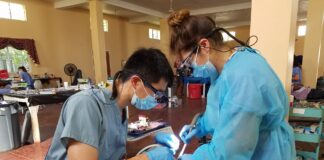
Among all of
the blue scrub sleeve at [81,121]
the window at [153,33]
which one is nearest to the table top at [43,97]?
the blue scrub sleeve at [81,121]

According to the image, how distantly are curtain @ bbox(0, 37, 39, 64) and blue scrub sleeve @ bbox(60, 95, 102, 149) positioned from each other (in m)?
7.43

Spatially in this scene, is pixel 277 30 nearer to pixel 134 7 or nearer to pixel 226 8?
pixel 134 7

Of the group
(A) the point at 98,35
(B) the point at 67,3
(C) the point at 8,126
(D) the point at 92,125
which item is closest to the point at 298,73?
(D) the point at 92,125

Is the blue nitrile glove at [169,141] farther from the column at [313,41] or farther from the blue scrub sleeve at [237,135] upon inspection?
the column at [313,41]

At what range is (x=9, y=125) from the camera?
9.36ft

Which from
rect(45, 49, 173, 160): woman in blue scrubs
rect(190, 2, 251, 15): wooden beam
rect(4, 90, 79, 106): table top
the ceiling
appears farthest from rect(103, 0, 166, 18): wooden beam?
rect(45, 49, 173, 160): woman in blue scrubs

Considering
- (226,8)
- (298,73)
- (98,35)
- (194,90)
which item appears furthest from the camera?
(226,8)

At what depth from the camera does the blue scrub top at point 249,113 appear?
75 cm

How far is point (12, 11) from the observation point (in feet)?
22.9

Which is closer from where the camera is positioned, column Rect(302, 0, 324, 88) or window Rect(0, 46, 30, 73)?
column Rect(302, 0, 324, 88)

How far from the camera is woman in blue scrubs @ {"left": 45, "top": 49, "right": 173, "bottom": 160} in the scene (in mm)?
911

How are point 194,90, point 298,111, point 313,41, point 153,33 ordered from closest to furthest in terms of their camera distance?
point 298,111 → point 313,41 → point 194,90 → point 153,33

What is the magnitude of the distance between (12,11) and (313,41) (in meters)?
8.39

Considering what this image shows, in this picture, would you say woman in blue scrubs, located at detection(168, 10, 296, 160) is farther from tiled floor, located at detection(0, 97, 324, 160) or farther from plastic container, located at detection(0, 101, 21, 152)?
plastic container, located at detection(0, 101, 21, 152)
